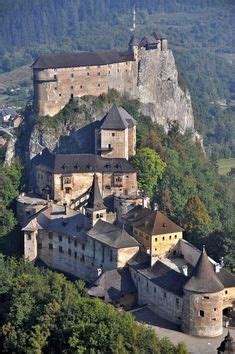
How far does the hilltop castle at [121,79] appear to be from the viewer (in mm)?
59938

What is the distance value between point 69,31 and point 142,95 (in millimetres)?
98151

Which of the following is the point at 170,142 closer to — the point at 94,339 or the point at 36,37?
the point at 94,339

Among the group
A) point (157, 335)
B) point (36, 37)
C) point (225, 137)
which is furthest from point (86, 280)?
point (36, 37)

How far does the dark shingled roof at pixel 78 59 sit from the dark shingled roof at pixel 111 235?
58.0 feet

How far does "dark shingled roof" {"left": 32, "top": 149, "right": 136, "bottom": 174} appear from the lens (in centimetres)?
5228

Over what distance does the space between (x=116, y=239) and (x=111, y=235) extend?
0.50 meters

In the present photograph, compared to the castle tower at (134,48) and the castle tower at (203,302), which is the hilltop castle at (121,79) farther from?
the castle tower at (203,302)

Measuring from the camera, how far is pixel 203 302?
39.5m

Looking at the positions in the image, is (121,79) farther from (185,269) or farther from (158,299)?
(158,299)

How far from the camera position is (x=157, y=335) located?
38.9 m

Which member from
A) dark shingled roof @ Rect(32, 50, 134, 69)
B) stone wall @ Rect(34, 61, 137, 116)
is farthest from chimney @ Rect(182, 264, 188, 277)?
dark shingled roof @ Rect(32, 50, 134, 69)

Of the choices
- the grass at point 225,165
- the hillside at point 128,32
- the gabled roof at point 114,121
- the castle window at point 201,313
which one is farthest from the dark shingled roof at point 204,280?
the hillside at point 128,32

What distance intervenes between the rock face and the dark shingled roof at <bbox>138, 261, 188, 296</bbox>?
81.9ft

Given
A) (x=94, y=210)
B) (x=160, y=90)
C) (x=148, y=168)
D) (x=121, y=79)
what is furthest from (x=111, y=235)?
(x=160, y=90)
